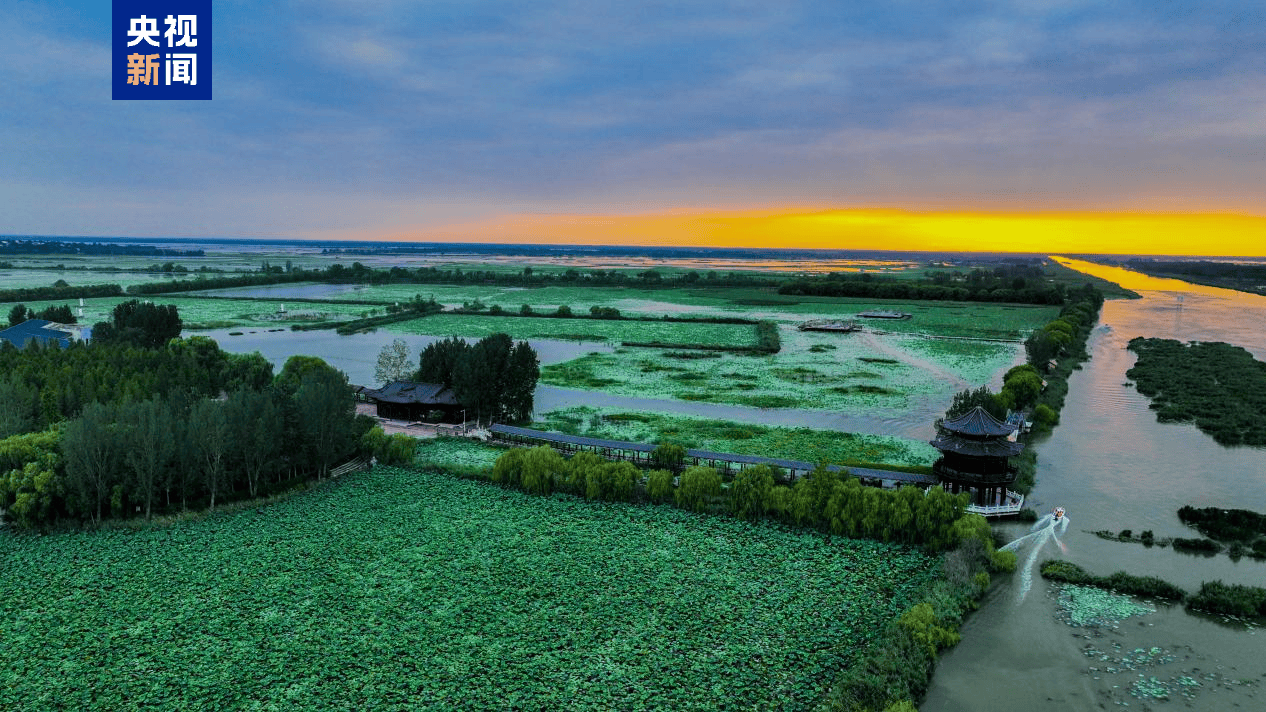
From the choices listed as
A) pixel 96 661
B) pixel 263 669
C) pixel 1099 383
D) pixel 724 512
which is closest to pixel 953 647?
pixel 724 512

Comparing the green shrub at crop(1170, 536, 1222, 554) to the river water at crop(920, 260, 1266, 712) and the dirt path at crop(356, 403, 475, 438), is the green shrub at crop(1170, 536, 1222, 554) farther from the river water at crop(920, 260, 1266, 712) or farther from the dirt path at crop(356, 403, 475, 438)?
the dirt path at crop(356, 403, 475, 438)

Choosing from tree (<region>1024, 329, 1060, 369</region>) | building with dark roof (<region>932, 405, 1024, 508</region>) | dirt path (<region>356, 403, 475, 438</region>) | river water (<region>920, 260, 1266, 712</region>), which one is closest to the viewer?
river water (<region>920, 260, 1266, 712</region>)

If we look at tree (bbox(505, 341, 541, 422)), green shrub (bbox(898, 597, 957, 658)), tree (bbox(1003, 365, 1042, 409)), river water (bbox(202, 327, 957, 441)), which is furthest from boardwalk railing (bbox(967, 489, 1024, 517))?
tree (bbox(505, 341, 541, 422))

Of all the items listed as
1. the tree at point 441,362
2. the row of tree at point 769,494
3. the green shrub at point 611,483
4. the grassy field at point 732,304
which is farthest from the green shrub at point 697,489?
the grassy field at point 732,304

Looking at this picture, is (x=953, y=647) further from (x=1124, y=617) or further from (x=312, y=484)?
(x=312, y=484)

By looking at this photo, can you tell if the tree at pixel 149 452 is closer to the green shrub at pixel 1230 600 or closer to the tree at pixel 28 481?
the tree at pixel 28 481

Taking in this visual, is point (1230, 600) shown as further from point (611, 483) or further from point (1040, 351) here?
point (1040, 351)

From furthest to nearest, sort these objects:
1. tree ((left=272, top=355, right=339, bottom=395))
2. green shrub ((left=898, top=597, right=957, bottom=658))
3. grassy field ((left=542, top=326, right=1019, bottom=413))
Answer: grassy field ((left=542, top=326, right=1019, bottom=413)) → tree ((left=272, top=355, right=339, bottom=395)) → green shrub ((left=898, top=597, right=957, bottom=658))
